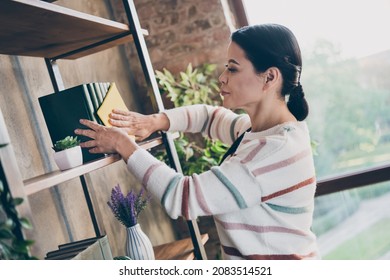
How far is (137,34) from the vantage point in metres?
1.68

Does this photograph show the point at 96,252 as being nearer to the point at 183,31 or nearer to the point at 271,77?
the point at 271,77

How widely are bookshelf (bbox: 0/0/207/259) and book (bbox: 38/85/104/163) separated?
0.16 m

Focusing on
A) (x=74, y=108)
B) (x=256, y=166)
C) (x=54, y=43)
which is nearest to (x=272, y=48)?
(x=256, y=166)

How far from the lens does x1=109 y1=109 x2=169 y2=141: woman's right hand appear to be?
4.96 feet

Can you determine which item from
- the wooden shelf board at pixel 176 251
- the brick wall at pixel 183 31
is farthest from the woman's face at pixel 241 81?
the brick wall at pixel 183 31

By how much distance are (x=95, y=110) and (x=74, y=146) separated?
21 cm

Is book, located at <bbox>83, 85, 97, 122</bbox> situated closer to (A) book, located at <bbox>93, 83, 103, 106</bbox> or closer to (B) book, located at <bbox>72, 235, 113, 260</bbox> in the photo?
(A) book, located at <bbox>93, 83, 103, 106</bbox>

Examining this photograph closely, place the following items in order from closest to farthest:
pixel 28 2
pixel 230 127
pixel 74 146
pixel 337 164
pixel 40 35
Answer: pixel 28 2, pixel 74 146, pixel 40 35, pixel 230 127, pixel 337 164

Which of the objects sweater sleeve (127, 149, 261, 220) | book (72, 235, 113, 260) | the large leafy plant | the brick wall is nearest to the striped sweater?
sweater sleeve (127, 149, 261, 220)

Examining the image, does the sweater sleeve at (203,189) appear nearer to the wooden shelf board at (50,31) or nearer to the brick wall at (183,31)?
the wooden shelf board at (50,31)

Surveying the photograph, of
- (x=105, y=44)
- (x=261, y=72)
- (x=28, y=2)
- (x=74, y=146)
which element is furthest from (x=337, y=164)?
(x=28, y=2)

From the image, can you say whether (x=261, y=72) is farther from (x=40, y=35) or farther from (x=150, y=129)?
(x=40, y=35)

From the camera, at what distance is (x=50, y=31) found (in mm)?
1372

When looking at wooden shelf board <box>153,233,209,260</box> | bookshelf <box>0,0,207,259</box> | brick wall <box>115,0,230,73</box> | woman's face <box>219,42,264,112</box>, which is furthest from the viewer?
brick wall <box>115,0,230,73</box>
